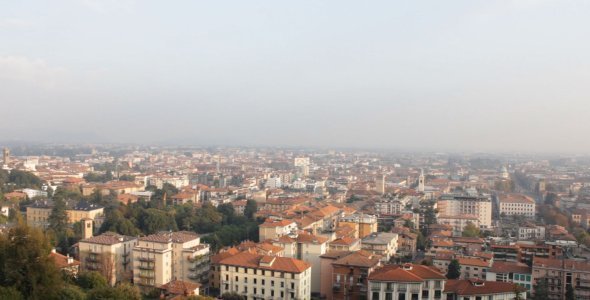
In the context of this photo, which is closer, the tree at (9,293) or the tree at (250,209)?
the tree at (9,293)

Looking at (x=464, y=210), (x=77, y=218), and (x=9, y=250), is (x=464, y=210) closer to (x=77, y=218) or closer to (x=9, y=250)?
(x=77, y=218)

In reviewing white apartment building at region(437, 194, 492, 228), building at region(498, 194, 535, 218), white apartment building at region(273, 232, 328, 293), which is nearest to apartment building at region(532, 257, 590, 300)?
white apartment building at region(273, 232, 328, 293)

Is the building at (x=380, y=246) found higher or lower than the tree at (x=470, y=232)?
higher

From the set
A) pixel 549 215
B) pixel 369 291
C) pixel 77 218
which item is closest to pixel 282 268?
pixel 369 291

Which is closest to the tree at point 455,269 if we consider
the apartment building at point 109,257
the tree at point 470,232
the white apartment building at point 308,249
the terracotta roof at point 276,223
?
the white apartment building at point 308,249

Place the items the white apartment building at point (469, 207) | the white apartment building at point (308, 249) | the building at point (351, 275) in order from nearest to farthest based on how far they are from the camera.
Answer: the building at point (351, 275) → the white apartment building at point (308, 249) → the white apartment building at point (469, 207)

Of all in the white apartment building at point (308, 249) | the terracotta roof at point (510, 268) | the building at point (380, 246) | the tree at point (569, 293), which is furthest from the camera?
the building at point (380, 246)

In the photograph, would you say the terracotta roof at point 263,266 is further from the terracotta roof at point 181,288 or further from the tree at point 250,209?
the tree at point 250,209

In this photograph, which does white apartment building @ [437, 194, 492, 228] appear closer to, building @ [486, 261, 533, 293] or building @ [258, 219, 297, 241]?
building @ [258, 219, 297, 241]
